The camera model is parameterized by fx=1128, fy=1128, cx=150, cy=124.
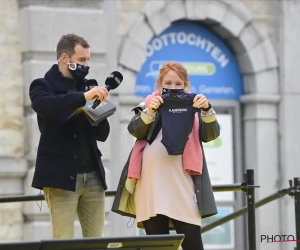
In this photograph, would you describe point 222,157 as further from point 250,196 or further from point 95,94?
point 95,94

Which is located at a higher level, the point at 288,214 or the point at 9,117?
the point at 9,117

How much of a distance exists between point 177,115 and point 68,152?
0.71 metres

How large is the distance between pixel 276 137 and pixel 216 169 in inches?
30.4

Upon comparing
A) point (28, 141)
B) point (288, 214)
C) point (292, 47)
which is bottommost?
point (288, 214)

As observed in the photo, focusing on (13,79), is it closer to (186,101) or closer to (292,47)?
(292,47)

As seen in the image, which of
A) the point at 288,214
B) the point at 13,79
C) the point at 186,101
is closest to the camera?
the point at 186,101

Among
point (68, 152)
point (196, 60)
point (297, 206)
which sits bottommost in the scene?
point (297, 206)

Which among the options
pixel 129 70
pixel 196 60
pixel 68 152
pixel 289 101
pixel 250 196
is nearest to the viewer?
pixel 68 152

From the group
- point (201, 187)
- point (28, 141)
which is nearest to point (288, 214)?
point (28, 141)

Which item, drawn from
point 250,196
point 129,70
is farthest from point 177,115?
point 129,70

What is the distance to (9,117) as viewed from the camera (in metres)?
11.1

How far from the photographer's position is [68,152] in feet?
22.6

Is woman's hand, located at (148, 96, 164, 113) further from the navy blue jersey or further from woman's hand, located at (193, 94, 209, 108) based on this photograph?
woman's hand, located at (193, 94, 209, 108)

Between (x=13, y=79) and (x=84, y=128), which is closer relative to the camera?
(x=84, y=128)
